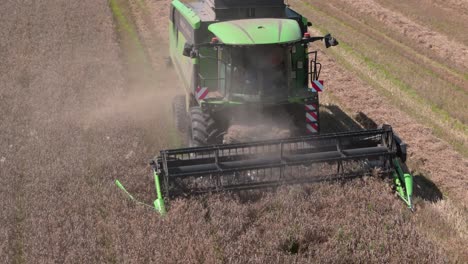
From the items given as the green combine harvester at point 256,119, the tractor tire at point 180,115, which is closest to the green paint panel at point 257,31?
the green combine harvester at point 256,119

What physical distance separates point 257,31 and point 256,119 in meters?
1.40

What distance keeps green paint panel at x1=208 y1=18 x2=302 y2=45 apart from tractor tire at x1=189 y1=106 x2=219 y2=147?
127 centimetres

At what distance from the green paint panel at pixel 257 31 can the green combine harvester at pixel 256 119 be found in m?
0.02

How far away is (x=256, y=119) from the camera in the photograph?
7.96 m

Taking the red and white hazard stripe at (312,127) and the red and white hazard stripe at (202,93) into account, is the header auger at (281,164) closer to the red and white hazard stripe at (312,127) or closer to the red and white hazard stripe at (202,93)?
the red and white hazard stripe at (312,127)

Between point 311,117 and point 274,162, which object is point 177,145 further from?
point 274,162

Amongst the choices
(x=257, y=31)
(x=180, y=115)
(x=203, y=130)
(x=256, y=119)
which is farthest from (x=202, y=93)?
(x=180, y=115)

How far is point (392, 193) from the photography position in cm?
723

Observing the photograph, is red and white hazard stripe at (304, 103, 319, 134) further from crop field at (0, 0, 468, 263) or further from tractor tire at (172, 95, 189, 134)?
tractor tire at (172, 95, 189, 134)

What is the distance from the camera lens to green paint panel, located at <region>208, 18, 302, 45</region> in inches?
292

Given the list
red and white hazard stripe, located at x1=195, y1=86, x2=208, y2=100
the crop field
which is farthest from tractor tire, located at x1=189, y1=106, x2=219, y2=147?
the crop field

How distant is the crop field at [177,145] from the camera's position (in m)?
5.96

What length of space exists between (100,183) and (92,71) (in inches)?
275

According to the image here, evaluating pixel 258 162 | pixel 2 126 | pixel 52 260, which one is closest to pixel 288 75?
pixel 258 162
